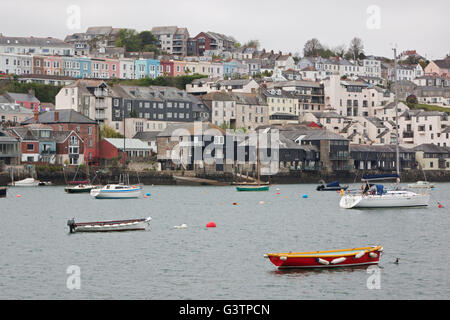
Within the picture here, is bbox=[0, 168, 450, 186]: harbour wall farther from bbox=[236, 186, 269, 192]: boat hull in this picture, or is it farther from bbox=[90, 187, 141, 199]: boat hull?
bbox=[90, 187, 141, 199]: boat hull

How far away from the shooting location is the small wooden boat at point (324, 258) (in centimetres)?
3406

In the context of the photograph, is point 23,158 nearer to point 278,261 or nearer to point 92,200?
point 92,200

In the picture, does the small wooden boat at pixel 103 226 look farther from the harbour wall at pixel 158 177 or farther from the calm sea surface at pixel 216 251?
the harbour wall at pixel 158 177

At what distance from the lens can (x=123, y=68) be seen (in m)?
171

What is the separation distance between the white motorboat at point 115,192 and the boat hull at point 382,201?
23211 mm

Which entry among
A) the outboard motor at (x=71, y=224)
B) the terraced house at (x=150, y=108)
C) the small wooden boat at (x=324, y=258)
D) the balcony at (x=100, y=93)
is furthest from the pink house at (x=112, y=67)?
the small wooden boat at (x=324, y=258)

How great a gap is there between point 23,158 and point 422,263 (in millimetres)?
79493

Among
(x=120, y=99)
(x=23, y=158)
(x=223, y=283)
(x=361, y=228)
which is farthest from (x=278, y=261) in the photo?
(x=120, y=99)

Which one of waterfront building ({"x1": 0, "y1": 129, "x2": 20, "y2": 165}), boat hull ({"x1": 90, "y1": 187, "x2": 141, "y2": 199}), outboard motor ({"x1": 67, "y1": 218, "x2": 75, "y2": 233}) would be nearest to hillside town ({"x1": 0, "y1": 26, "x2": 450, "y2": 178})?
waterfront building ({"x1": 0, "y1": 129, "x2": 20, "y2": 165})

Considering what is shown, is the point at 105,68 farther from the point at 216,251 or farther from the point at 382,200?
the point at 216,251

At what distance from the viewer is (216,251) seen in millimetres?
41375

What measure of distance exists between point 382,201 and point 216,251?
25.4 m

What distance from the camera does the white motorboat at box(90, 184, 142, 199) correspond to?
7843cm
